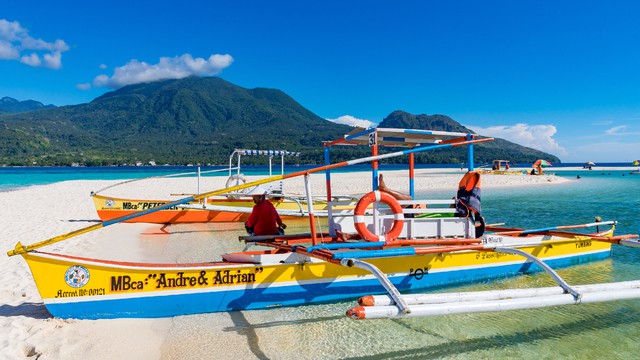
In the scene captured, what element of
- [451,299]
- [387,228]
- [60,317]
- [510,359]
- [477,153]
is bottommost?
[510,359]

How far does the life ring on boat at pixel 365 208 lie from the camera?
7.05 meters

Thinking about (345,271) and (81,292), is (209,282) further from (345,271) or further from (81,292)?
(345,271)

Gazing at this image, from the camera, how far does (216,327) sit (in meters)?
6.09

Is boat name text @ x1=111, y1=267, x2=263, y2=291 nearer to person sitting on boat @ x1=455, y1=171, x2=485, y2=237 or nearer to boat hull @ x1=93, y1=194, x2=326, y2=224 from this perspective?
person sitting on boat @ x1=455, y1=171, x2=485, y2=237

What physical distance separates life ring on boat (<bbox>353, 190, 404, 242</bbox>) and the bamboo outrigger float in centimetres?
2

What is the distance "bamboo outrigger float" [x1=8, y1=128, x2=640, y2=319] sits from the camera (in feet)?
17.9

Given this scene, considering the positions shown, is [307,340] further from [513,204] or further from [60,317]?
[513,204]

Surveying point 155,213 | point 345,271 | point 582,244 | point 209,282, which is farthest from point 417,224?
point 155,213

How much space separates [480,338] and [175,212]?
516 inches

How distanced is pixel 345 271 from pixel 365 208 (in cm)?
119

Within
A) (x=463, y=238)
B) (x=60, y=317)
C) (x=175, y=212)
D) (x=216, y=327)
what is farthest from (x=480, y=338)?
(x=175, y=212)

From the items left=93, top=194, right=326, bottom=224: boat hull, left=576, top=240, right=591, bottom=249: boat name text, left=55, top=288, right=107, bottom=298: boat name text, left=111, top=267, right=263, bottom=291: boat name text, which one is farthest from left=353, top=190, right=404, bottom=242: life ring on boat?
left=93, top=194, right=326, bottom=224: boat hull

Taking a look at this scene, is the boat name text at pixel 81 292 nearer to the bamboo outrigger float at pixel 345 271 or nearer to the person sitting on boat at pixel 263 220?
the bamboo outrigger float at pixel 345 271

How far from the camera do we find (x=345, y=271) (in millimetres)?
7137
